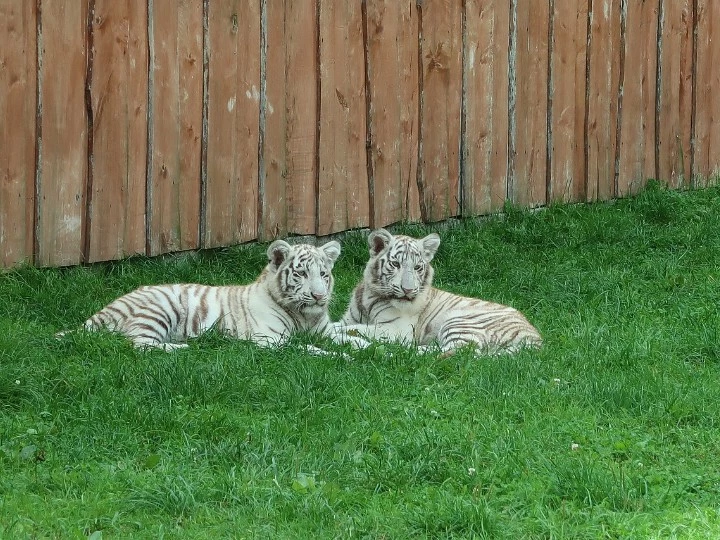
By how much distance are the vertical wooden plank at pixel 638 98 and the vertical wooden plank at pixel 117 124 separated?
4962mm

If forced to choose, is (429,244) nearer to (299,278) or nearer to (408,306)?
(408,306)

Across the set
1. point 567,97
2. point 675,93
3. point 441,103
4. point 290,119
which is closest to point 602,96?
point 567,97

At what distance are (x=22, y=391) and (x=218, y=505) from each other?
5.43 feet

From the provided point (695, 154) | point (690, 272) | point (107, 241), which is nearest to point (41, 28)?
point (107, 241)

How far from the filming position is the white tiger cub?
289 inches

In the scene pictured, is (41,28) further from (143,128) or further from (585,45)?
(585,45)

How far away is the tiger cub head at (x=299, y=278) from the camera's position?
756 centimetres

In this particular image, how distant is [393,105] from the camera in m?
9.72

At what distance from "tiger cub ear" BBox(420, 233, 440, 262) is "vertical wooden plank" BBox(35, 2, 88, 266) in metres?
2.31

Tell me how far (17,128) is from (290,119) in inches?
84.1

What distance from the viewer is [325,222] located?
9.43 meters

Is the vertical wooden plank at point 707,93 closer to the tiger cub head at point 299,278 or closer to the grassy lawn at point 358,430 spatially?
the grassy lawn at point 358,430

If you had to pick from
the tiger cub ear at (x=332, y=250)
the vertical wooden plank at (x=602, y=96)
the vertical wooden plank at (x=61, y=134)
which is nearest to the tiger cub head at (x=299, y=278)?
the tiger cub ear at (x=332, y=250)

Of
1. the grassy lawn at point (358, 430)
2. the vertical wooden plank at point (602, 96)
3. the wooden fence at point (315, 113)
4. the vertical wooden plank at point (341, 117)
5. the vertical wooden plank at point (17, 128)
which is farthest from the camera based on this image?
the vertical wooden plank at point (602, 96)
